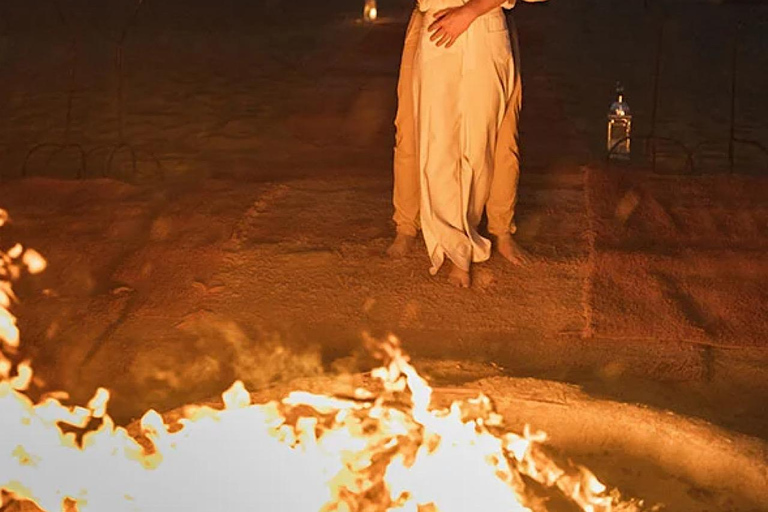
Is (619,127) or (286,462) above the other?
(619,127)

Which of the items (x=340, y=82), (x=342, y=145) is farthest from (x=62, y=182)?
(x=340, y=82)

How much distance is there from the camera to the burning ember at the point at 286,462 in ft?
12.4

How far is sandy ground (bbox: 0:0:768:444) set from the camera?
16.3ft

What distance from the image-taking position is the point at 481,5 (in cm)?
512

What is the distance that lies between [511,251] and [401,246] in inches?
23.4

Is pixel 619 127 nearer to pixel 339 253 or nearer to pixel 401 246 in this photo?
pixel 401 246

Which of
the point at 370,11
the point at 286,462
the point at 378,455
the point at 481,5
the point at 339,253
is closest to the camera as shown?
the point at 286,462

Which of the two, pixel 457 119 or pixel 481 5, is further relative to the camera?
pixel 457 119

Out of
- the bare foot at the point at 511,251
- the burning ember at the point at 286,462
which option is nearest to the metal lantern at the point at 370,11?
the bare foot at the point at 511,251

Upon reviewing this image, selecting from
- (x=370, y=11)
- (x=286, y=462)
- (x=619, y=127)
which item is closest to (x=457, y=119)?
(x=286, y=462)

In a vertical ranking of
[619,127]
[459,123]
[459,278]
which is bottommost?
[459,278]

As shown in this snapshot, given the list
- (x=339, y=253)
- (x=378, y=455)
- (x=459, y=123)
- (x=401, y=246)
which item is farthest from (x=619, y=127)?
(x=378, y=455)

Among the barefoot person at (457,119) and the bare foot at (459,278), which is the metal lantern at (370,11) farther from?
the bare foot at (459,278)

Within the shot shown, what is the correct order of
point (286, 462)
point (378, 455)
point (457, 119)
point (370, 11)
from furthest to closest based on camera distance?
point (370, 11) < point (457, 119) < point (378, 455) < point (286, 462)
